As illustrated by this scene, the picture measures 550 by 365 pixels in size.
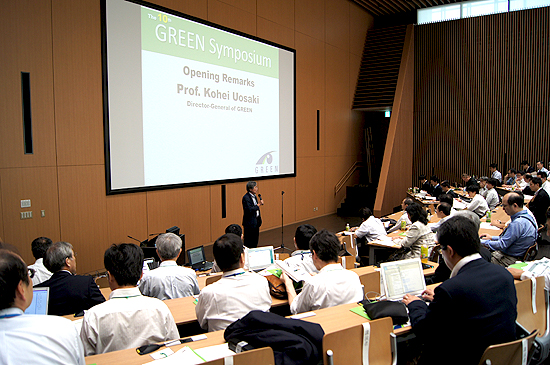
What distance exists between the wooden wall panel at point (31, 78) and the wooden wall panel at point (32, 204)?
17 centimetres

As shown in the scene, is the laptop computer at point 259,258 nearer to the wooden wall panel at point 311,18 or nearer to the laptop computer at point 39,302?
the laptop computer at point 39,302

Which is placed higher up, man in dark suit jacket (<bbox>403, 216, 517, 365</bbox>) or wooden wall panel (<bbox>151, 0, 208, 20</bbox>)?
wooden wall panel (<bbox>151, 0, 208, 20</bbox>)

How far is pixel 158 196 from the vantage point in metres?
7.74

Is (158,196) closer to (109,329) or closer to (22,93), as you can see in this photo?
(22,93)

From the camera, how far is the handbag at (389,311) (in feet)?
9.00

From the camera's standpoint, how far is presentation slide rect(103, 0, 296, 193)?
23.0 ft

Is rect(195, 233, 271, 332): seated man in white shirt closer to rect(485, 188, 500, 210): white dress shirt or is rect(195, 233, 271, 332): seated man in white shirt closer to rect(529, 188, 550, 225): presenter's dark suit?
rect(529, 188, 550, 225): presenter's dark suit

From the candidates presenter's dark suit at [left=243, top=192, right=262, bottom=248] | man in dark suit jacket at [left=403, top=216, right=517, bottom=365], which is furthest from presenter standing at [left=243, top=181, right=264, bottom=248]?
man in dark suit jacket at [left=403, top=216, right=517, bottom=365]

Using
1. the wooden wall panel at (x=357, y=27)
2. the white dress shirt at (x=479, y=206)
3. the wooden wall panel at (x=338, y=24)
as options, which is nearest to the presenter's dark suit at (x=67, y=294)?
the white dress shirt at (x=479, y=206)

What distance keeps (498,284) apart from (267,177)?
8.27 m

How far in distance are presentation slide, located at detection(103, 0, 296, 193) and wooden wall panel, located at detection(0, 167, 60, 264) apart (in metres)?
1.00

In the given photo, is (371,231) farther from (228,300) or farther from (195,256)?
(228,300)

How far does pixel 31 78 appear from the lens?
591cm

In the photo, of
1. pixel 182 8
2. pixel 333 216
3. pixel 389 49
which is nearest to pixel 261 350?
pixel 182 8
